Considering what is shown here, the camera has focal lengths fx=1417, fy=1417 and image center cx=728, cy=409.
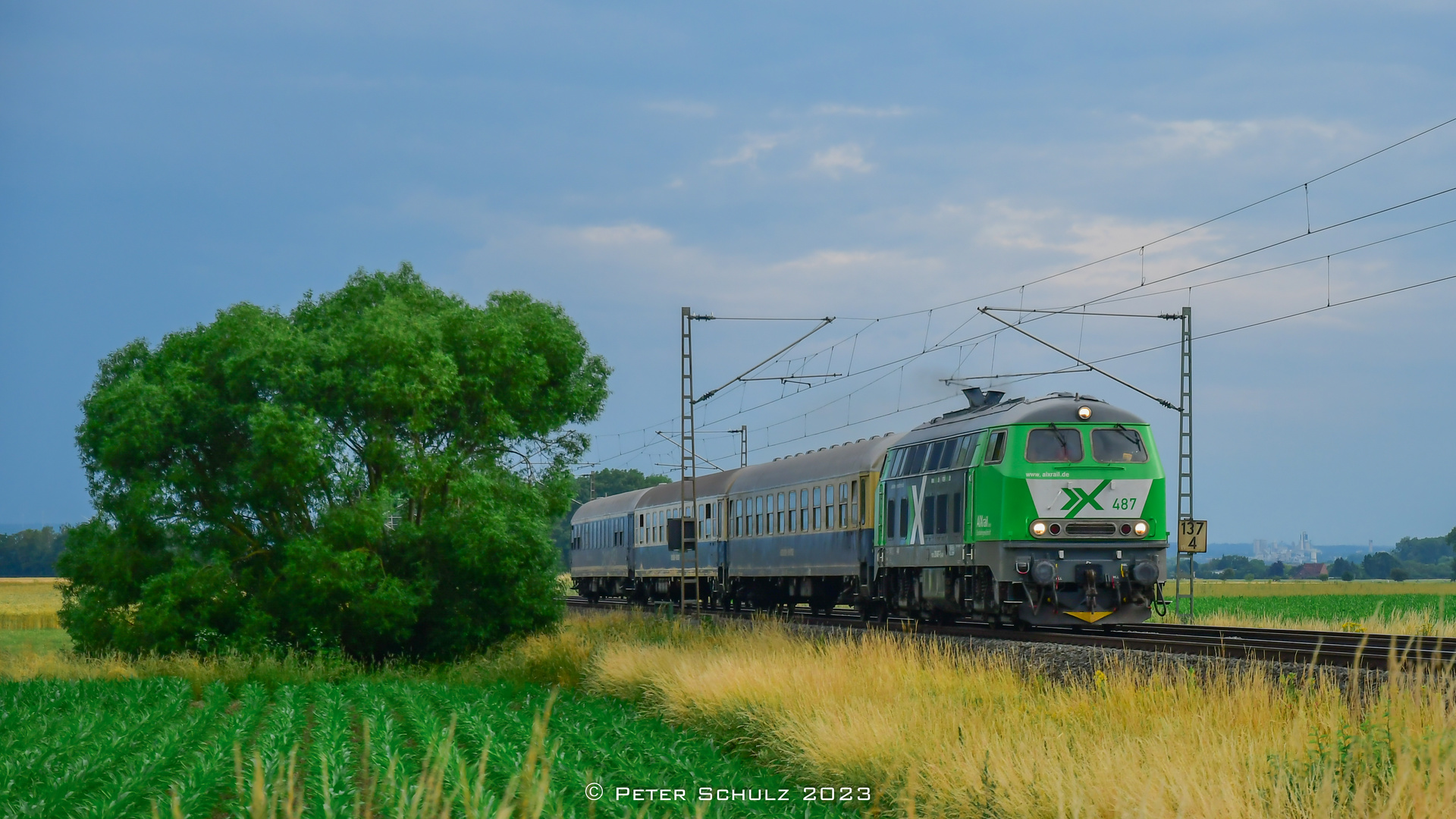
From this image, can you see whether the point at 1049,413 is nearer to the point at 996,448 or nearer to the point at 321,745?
the point at 996,448

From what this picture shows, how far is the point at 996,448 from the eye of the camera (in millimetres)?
22391

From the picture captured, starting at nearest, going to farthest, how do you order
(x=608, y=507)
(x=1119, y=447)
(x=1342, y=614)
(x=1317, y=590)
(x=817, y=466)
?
1. (x=1119, y=447)
2. (x=817, y=466)
3. (x=1342, y=614)
4. (x=608, y=507)
5. (x=1317, y=590)

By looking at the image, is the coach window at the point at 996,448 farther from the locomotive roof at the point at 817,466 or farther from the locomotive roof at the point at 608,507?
the locomotive roof at the point at 608,507

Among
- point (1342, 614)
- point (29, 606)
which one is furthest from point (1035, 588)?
point (29, 606)

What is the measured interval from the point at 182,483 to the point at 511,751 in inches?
802

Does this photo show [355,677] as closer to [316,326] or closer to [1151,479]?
[316,326]

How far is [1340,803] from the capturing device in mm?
7391

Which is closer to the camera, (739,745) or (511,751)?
(511,751)

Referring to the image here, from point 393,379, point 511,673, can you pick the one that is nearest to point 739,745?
point 511,673

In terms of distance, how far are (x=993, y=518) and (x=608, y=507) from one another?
107ft

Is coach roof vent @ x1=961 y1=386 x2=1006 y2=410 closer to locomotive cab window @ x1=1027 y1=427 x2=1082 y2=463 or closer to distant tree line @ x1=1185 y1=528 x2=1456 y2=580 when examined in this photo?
locomotive cab window @ x1=1027 y1=427 x2=1082 y2=463

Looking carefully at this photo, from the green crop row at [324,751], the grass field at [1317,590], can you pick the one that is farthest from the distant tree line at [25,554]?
the green crop row at [324,751]

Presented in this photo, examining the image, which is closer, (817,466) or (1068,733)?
(1068,733)

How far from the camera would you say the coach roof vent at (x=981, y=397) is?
25.3 meters
